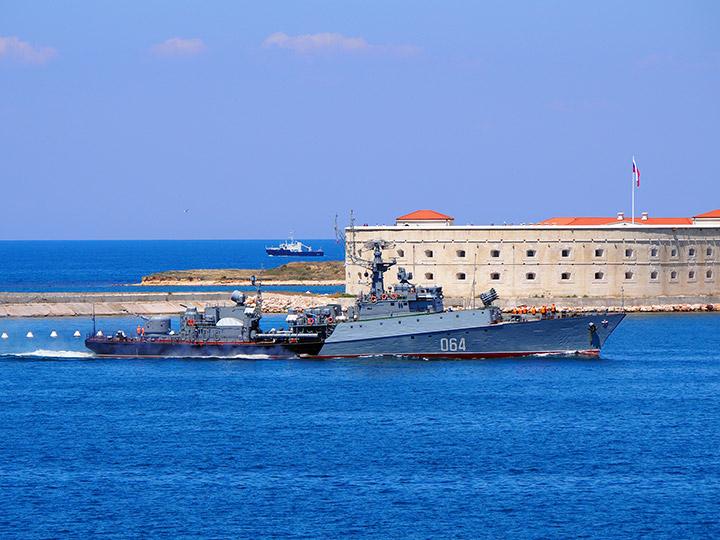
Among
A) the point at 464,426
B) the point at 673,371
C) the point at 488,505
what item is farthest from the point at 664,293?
the point at 488,505

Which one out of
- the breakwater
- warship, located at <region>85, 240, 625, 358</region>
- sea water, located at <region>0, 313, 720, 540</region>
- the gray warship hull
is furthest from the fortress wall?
sea water, located at <region>0, 313, 720, 540</region>

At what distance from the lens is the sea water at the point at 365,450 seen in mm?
25422

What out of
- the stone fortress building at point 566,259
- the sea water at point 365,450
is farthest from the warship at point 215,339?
the stone fortress building at point 566,259

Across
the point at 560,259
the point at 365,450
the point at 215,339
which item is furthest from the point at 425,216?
the point at 365,450

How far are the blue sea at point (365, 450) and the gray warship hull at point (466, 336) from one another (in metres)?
0.98

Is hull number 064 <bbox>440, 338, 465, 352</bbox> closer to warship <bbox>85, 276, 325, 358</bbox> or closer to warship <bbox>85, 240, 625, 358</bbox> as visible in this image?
warship <bbox>85, 240, 625, 358</bbox>

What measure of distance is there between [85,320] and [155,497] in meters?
50.2

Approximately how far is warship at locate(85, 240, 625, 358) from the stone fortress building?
25.7 m

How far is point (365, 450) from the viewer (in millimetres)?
31938

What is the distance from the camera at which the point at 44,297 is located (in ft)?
271

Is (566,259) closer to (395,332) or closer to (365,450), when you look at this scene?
(395,332)

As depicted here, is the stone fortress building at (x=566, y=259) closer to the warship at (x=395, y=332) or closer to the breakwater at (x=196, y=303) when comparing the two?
the breakwater at (x=196, y=303)

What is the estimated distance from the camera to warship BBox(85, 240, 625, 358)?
5053 centimetres

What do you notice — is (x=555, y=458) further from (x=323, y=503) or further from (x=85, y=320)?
(x=85, y=320)
